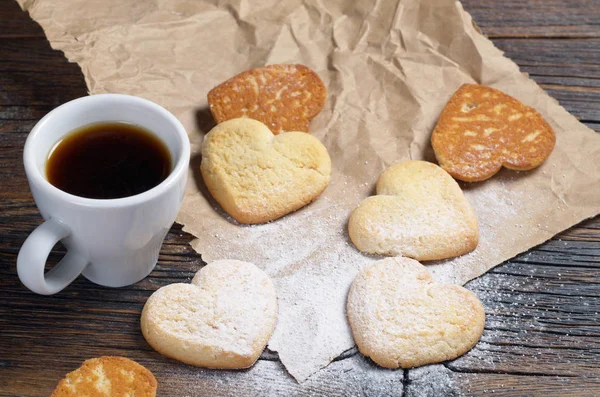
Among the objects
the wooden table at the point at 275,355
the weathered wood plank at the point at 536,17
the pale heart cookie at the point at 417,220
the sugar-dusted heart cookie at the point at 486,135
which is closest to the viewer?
the wooden table at the point at 275,355


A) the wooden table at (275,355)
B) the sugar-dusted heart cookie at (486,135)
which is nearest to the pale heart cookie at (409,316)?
the wooden table at (275,355)

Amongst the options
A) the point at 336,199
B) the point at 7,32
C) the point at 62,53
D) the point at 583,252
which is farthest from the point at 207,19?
the point at 583,252

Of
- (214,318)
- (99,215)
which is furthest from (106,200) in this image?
(214,318)

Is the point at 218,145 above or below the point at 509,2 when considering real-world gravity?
below

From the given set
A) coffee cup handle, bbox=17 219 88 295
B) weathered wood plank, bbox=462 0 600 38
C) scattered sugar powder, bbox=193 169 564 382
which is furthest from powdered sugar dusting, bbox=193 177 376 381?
weathered wood plank, bbox=462 0 600 38

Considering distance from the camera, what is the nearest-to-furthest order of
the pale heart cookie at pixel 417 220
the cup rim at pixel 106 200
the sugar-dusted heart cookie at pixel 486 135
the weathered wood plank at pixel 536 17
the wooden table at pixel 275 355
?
the cup rim at pixel 106 200 → the wooden table at pixel 275 355 → the pale heart cookie at pixel 417 220 → the sugar-dusted heart cookie at pixel 486 135 → the weathered wood plank at pixel 536 17

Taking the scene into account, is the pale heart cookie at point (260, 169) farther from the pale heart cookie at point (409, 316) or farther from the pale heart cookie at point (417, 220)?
the pale heart cookie at point (409, 316)

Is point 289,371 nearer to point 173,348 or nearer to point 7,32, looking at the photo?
point 173,348
